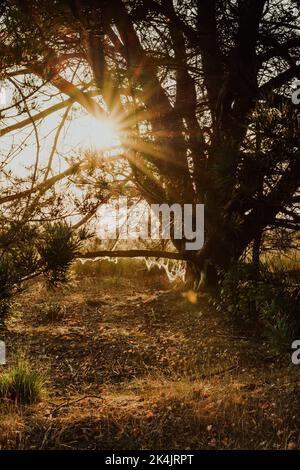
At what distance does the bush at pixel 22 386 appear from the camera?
144 inches

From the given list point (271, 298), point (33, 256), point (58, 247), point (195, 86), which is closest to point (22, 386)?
point (33, 256)

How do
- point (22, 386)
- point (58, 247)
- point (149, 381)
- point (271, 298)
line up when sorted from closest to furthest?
1. point (58, 247)
2. point (271, 298)
3. point (22, 386)
4. point (149, 381)

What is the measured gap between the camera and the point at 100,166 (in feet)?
14.6

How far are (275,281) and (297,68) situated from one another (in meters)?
1.63

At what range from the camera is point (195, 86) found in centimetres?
555

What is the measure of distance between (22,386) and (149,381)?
106cm

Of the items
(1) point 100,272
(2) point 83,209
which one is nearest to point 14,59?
(2) point 83,209

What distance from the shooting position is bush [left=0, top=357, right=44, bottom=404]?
365cm

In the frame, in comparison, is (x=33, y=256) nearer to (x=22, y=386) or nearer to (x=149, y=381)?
(x=22, y=386)

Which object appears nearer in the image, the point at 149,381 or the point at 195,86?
the point at 149,381

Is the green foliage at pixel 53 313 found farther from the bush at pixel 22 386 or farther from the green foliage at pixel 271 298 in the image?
the green foliage at pixel 271 298

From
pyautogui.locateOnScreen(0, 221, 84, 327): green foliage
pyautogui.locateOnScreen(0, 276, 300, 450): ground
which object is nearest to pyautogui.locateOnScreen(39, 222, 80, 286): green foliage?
pyautogui.locateOnScreen(0, 221, 84, 327): green foliage

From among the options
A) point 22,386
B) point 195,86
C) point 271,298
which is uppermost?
point 195,86

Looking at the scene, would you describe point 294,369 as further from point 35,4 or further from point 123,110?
point 35,4
